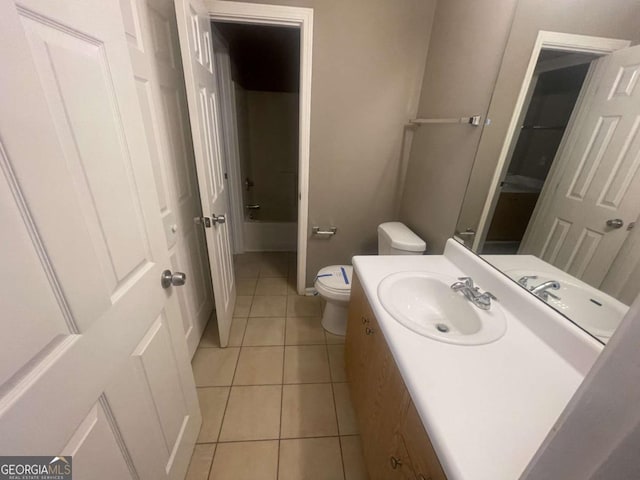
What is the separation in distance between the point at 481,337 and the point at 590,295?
0.33m

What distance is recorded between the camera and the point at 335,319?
1858 millimetres

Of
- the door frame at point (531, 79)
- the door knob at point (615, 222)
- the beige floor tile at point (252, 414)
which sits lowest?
the beige floor tile at point (252, 414)

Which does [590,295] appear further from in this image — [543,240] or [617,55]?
[617,55]

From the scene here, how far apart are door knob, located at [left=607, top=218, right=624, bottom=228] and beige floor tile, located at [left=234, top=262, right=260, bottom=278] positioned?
2332 millimetres

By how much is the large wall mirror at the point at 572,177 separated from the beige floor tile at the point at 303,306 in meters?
1.35

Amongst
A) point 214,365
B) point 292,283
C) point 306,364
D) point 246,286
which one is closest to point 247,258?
point 246,286

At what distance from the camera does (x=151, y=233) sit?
790 mm

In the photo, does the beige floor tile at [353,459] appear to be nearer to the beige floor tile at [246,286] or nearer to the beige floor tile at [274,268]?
the beige floor tile at [246,286]

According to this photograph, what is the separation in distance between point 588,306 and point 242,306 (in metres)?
→ 1.99

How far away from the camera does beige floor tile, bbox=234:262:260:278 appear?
2518 millimetres

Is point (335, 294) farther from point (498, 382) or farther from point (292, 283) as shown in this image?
point (498, 382)

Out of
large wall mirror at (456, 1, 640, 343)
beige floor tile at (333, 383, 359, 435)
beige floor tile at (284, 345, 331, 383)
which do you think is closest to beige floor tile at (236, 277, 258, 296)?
beige floor tile at (284, 345, 331, 383)

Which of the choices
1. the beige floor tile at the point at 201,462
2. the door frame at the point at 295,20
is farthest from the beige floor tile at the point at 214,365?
the door frame at the point at 295,20

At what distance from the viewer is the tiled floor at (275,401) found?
1132mm
